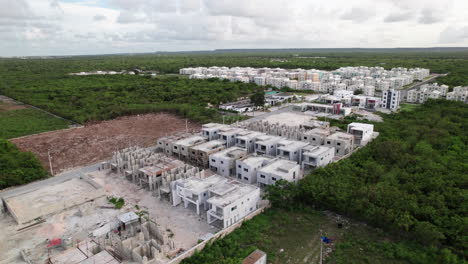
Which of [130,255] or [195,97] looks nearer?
[130,255]

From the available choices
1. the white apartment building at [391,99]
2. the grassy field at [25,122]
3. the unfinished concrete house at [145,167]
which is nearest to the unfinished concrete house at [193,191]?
the unfinished concrete house at [145,167]

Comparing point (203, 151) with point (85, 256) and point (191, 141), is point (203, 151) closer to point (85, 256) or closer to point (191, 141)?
point (191, 141)

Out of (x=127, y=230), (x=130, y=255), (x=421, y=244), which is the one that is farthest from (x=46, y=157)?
(x=421, y=244)

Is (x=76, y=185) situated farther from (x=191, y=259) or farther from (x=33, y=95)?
(x=33, y=95)

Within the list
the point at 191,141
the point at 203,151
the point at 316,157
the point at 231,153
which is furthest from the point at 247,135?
the point at 316,157

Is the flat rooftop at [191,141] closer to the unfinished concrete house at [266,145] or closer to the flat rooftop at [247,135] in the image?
the flat rooftop at [247,135]

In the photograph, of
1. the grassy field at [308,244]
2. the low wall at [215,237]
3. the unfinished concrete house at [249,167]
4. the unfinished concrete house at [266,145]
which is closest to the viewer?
the low wall at [215,237]
